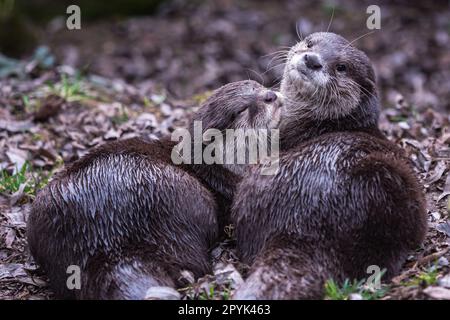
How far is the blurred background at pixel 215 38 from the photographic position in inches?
388

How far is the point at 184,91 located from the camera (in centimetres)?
970

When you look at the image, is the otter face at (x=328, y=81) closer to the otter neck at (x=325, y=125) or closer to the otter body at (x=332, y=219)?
the otter neck at (x=325, y=125)

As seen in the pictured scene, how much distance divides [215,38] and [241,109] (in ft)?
20.6

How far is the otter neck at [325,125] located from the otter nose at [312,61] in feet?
0.84

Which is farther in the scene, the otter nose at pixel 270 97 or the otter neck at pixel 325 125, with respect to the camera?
the otter nose at pixel 270 97

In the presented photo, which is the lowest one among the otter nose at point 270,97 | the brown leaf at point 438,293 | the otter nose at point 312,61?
the brown leaf at point 438,293

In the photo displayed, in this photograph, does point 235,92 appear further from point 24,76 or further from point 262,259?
point 24,76

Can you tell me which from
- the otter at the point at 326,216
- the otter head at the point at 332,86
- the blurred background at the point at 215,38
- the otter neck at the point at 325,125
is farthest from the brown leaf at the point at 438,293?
the blurred background at the point at 215,38

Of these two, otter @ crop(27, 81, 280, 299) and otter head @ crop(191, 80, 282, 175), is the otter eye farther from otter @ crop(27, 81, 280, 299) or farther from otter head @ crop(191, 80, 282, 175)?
otter @ crop(27, 81, 280, 299)

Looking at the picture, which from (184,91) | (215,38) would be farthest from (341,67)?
(215,38)

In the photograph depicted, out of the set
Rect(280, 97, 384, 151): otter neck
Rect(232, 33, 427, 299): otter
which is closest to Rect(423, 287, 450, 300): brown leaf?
Rect(232, 33, 427, 299): otter

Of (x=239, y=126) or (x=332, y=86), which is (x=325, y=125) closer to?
(x=332, y=86)

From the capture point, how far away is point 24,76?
8406 millimetres

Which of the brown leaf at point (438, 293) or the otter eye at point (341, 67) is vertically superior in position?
the otter eye at point (341, 67)
